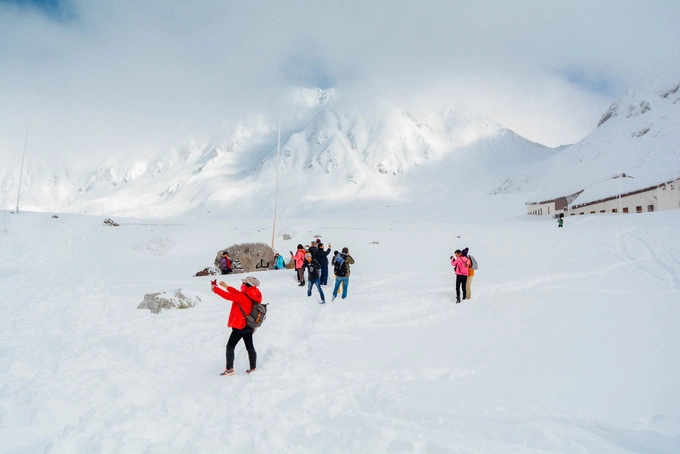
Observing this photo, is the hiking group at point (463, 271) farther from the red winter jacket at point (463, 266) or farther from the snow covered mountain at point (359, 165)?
the snow covered mountain at point (359, 165)

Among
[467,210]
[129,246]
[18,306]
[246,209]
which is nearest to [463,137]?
[246,209]

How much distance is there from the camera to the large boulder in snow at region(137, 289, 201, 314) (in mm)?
12016

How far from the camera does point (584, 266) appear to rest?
17984 millimetres

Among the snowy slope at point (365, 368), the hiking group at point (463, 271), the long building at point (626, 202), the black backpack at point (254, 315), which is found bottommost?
the snowy slope at point (365, 368)

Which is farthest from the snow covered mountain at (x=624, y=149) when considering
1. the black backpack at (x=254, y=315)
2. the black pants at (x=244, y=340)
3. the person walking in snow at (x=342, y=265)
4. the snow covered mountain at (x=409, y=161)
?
the black pants at (x=244, y=340)

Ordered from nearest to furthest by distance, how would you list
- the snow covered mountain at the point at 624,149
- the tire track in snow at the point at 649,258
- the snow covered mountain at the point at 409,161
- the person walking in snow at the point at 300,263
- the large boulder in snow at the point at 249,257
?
the tire track in snow at the point at 649,258 < the person walking in snow at the point at 300,263 < the large boulder in snow at the point at 249,257 < the snow covered mountain at the point at 624,149 < the snow covered mountain at the point at 409,161

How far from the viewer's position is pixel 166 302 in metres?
12.2

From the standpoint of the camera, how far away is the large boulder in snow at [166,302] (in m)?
12.0

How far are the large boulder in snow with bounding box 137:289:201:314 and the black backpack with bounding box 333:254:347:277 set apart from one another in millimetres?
4625

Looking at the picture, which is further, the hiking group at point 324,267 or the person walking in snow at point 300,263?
the person walking in snow at point 300,263

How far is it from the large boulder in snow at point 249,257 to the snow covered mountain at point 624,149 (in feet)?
212

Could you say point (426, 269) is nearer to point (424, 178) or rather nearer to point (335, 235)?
point (335, 235)

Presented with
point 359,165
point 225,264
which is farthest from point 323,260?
point 359,165

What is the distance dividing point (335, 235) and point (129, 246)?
16.5 meters
